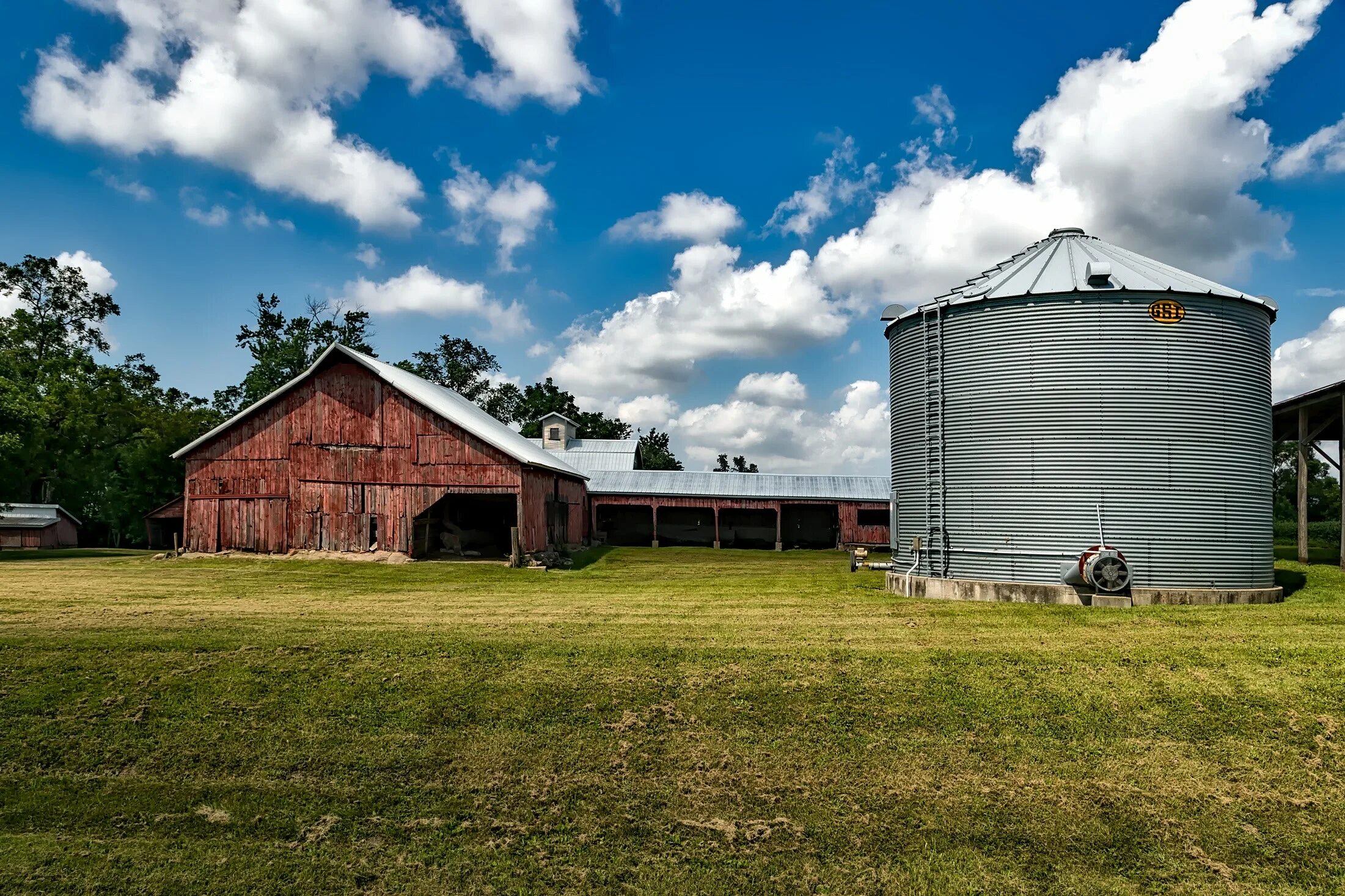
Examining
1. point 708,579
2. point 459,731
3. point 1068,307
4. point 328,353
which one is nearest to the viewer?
point 459,731

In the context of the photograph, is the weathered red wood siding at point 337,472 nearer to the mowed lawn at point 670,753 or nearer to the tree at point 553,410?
the mowed lawn at point 670,753

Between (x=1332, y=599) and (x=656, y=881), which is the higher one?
(x=1332, y=599)

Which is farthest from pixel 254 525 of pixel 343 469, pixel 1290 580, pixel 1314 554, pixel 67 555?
pixel 1314 554

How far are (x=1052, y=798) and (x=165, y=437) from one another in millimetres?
56184

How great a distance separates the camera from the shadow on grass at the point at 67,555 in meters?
31.8

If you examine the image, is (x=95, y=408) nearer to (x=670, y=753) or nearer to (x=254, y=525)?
(x=254, y=525)

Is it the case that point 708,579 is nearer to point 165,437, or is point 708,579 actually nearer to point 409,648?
point 409,648

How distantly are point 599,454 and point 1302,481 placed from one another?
1465 inches

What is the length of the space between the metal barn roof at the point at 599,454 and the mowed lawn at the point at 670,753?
117 feet

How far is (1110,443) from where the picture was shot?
711 inches

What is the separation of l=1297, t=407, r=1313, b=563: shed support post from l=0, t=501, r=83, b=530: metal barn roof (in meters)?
63.9

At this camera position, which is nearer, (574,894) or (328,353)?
(574,894)

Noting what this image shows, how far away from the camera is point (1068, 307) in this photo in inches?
726

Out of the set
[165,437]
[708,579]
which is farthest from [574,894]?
[165,437]
